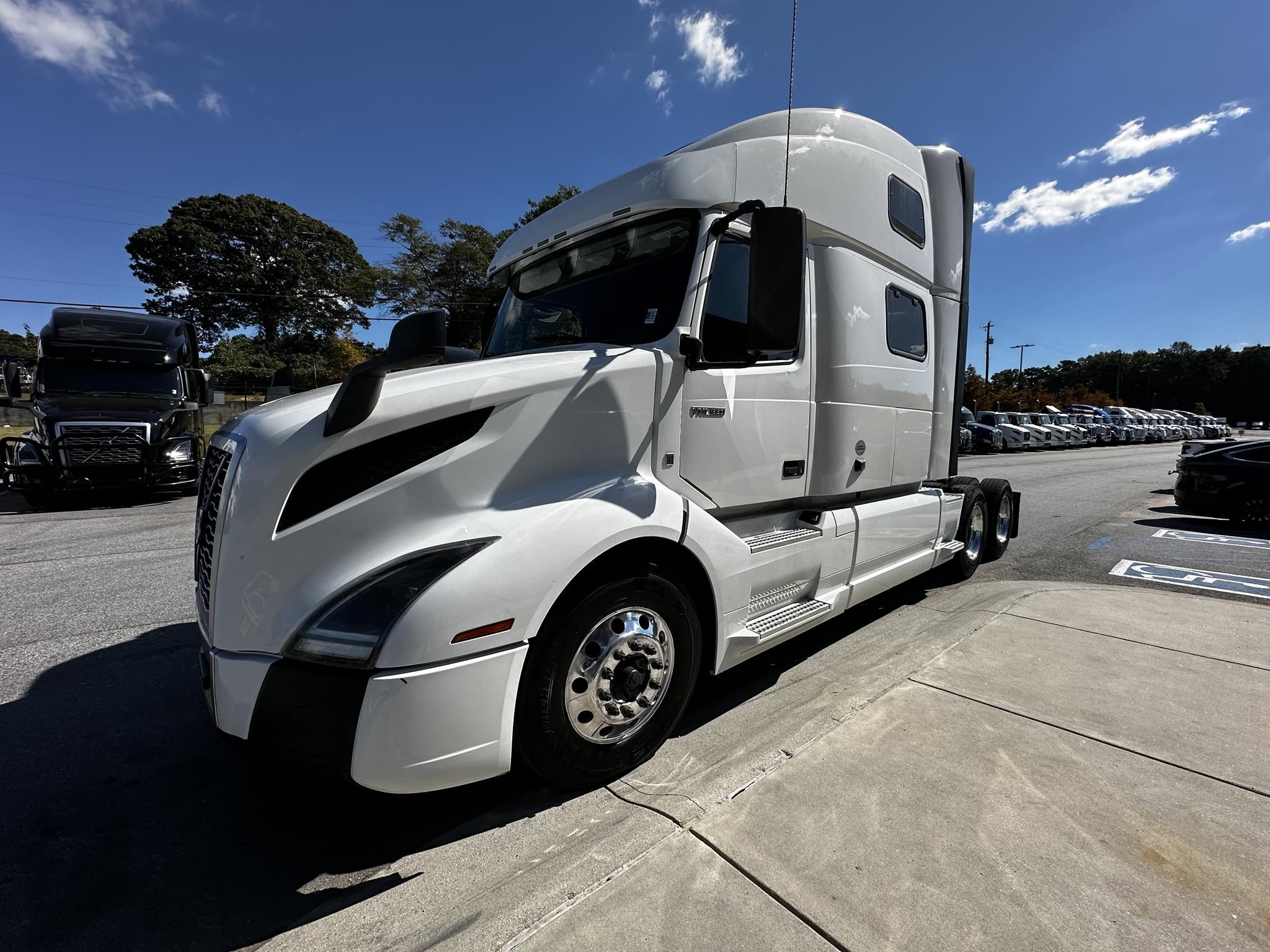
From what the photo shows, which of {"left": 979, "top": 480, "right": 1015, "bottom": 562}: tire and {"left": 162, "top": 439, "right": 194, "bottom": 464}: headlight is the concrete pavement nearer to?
{"left": 979, "top": 480, "right": 1015, "bottom": 562}: tire

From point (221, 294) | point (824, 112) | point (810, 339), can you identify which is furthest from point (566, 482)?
point (221, 294)

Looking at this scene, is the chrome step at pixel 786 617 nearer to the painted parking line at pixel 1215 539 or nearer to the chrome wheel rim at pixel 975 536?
the chrome wheel rim at pixel 975 536

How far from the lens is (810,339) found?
3490 millimetres

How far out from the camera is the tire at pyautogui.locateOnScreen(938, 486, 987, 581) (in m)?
5.79

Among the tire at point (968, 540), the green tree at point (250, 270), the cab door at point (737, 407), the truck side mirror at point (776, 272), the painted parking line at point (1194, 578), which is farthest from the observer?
the green tree at point (250, 270)

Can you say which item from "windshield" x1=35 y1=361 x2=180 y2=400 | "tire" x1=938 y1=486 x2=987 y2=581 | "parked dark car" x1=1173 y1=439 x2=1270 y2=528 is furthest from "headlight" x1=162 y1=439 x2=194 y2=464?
"parked dark car" x1=1173 y1=439 x2=1270 y2=528

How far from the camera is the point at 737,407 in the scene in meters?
3.04

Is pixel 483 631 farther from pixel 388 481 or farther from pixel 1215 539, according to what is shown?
pixel 1215 539

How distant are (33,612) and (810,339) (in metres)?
5.92

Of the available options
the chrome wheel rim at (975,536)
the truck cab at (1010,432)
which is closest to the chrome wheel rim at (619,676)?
the chrome wheel rim at (975,536)

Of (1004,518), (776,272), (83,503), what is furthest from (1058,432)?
(83,503)

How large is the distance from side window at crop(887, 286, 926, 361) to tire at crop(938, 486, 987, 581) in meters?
1.83

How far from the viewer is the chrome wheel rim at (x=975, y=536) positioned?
19.6ft

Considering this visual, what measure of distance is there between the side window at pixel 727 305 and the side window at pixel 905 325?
1.56 m
